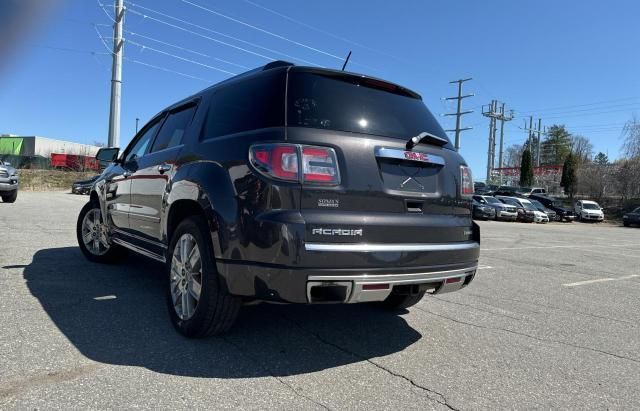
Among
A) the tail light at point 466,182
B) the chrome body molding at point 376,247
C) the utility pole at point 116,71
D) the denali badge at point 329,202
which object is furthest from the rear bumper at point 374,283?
the utility pole at point 116,71

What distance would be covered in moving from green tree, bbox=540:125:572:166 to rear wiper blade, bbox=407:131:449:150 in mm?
107164

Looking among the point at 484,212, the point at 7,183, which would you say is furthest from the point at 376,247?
the point at 484,212

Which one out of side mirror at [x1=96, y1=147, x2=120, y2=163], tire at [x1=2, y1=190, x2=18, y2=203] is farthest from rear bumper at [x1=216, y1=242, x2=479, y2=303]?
tire at [x1=2, y1=190, x2=18, y2=203]

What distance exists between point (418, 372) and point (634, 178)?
179ft

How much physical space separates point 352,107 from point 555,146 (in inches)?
4341

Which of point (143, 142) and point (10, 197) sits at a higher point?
point (143, 142)

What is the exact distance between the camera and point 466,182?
4.02 meters

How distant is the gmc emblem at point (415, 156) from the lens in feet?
11.6

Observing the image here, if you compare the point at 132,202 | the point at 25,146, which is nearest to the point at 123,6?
the point at 132,202

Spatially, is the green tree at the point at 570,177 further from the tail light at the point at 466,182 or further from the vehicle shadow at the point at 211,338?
the vehicle shadow at the point at 211,338

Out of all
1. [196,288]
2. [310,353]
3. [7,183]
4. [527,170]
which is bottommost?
A: [310,353]

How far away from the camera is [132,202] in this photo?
5188 mm

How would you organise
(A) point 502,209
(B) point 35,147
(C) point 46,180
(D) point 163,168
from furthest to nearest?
(B) point 35,147, (C) point 46,180, (A) point 502,209, (D) point 163,168

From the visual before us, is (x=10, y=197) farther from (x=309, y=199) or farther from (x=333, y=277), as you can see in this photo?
(x=333, y=277)
